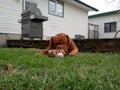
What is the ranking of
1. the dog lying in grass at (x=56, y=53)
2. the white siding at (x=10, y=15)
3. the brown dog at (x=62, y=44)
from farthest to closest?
the white siding at (x=10, y=15)
the brown dog at (x=62, y=44)
the dog lying in grass at (x=56, y=53)

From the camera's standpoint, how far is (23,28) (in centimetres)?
1026

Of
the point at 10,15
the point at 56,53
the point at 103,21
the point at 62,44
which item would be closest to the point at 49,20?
the point at 10,15

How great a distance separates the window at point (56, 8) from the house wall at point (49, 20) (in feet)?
1.01

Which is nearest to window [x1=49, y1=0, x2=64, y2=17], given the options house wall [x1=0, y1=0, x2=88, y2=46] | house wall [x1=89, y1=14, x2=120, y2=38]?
house wall [x1=0, y1=0, x2=88, y2=46]

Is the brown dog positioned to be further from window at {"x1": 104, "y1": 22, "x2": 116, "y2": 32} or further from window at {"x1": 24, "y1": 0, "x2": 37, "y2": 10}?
window at {"x1": 104, "y1": 22, "x2": 116, "y2": 32}

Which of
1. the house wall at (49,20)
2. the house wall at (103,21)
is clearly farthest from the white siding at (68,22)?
the house wall at (103,21)

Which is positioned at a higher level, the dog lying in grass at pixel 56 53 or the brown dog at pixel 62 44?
the brown dog at pixel 62 44

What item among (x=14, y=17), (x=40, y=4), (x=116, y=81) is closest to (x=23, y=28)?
(x=14, y=17)

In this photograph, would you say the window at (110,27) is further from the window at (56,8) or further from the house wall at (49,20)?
the window at (56,8)

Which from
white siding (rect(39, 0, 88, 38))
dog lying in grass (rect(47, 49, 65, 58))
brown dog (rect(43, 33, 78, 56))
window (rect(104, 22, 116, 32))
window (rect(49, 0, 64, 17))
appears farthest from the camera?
window (rect(104, 22, 116, 32))

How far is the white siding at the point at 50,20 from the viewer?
11176 millimetres

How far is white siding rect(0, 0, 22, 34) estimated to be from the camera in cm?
1100

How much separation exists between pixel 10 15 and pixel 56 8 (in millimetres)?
4708

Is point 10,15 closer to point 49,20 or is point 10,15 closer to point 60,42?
point 49,20
